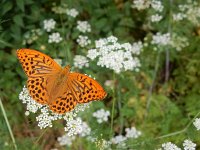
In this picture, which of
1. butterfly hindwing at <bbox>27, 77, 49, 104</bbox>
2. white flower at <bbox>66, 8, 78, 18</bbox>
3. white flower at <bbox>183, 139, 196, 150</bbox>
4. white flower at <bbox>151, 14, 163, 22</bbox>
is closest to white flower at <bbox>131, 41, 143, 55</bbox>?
white flower at <bbox>151, 14, 163, 22</bbox>

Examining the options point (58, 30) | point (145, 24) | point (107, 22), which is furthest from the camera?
point (145, 24)

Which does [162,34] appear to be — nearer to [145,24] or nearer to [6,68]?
[145,24]

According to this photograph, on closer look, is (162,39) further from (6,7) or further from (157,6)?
(6,7)

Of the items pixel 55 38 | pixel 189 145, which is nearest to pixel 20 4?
pixel 55 38

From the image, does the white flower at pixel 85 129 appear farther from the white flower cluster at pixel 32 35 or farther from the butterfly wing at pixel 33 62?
the butterfly wing at pixel 33 62

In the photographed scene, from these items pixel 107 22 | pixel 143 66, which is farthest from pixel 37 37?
pixel 143 66

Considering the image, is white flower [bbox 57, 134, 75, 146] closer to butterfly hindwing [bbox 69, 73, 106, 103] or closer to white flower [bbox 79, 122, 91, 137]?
white flower [bbox 79, 122, 91, 137]
